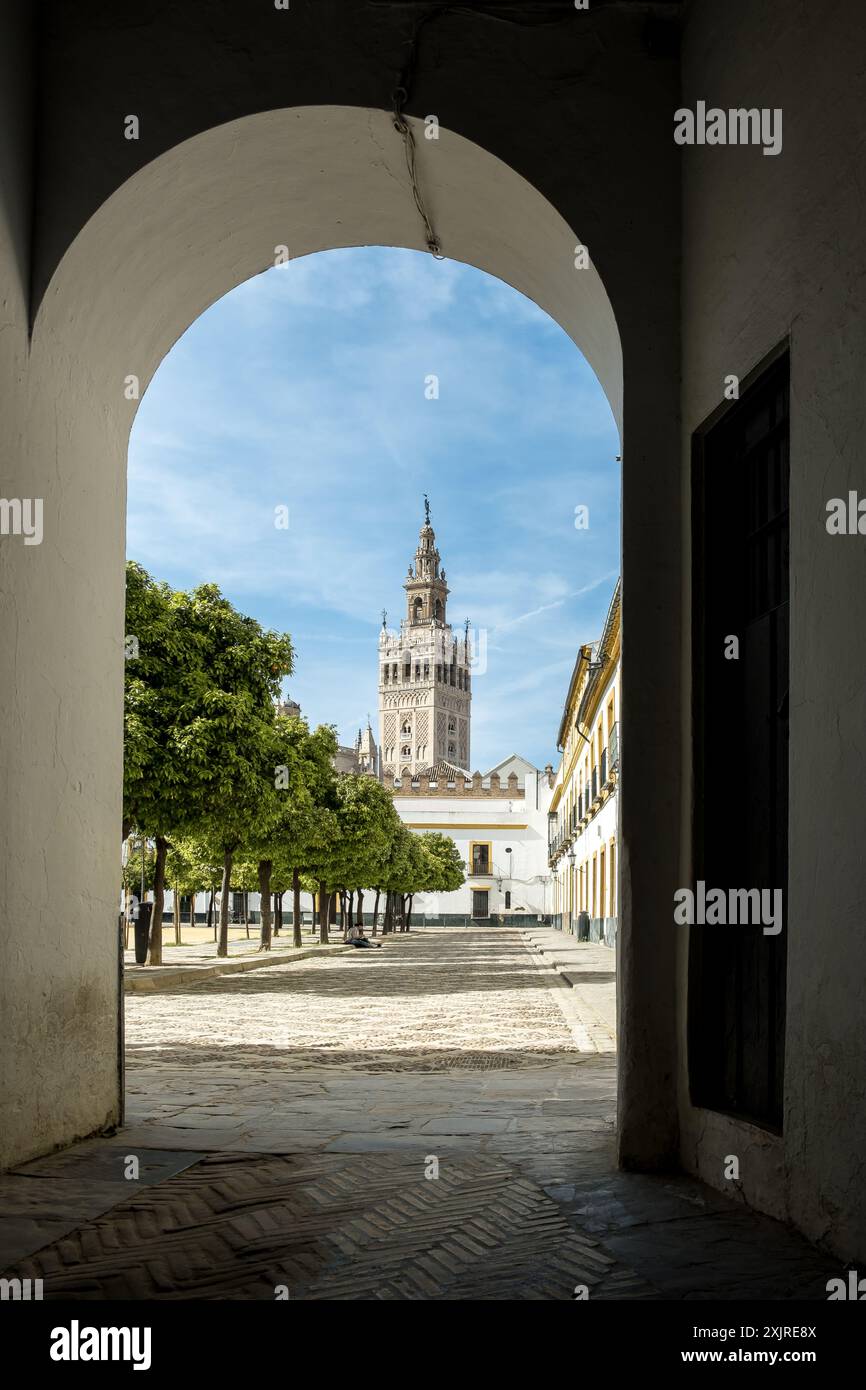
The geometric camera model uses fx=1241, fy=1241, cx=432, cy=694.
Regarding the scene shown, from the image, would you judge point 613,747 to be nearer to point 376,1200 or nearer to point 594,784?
point 594,784

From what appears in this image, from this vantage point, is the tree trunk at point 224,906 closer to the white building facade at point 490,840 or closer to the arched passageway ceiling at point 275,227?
the arched passageway ceiling at point 275,227

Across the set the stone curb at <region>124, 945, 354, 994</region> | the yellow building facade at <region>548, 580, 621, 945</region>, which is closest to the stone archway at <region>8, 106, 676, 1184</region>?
the stone curb at <region>124, 945, 354, 994</region>

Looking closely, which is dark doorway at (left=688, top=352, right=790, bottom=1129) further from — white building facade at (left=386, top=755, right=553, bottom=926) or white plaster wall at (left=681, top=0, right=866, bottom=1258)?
white building facade at (left=386, top=755, right=553, bottom=926)

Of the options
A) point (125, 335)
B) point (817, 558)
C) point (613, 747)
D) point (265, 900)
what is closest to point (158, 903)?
point (265, 900)

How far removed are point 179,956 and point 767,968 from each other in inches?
921

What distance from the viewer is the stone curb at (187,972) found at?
17.6 meters

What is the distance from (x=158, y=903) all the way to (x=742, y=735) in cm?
1636

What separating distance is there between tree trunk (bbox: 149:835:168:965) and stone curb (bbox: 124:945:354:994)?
56 cm

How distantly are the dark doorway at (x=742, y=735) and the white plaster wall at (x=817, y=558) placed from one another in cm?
23

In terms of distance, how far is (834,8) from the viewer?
13.8 feet

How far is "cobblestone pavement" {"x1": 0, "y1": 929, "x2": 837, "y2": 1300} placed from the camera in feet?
12.2

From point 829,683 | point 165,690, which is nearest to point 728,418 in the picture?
point 829,683

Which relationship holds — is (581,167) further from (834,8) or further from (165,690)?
(165,690)

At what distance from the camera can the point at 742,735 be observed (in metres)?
5.24
